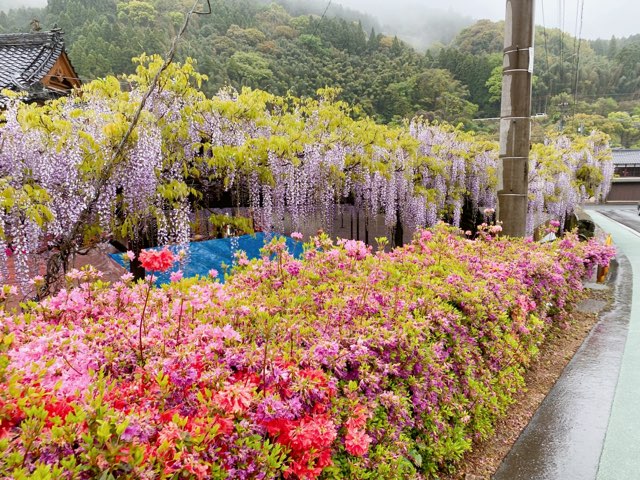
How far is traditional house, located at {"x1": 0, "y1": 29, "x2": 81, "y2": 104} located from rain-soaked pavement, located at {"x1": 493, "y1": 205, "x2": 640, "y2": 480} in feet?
54.4

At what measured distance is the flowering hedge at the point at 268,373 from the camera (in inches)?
62.2

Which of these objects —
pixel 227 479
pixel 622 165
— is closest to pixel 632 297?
pixel 227 479

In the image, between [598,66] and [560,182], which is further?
[598,66]

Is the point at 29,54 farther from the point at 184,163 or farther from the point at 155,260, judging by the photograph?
the point at 155,260

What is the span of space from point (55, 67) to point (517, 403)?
20270 millimetres

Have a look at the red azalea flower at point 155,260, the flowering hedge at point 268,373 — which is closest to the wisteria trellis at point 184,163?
the flowering hedge at point 268,373

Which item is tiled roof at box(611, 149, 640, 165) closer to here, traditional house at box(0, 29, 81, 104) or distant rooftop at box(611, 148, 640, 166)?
distant rooftop at box(611, 148, 640, 166)

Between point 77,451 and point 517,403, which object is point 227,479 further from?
point 517,403

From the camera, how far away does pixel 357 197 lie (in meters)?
9.39

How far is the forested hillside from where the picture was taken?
176 feet

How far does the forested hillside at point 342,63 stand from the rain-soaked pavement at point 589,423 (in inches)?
1524

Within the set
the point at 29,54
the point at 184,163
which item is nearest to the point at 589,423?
the point at 184,163

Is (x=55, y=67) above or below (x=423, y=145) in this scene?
above

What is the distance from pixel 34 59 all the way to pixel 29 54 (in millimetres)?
826
